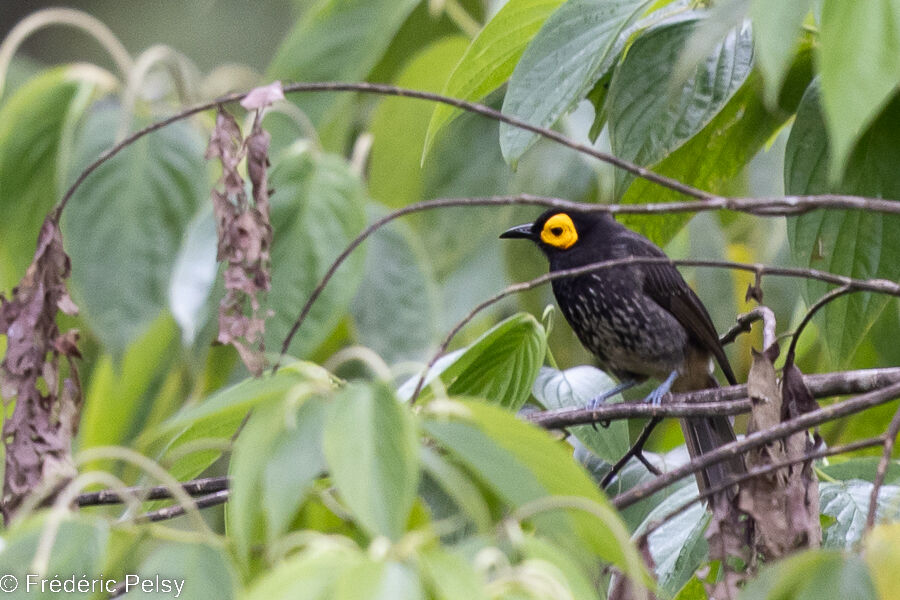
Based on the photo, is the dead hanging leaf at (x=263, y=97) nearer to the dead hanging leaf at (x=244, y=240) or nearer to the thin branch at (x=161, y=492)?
the dead hanging leaf at (x=244, y=240)

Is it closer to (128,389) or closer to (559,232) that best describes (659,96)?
(559,232)

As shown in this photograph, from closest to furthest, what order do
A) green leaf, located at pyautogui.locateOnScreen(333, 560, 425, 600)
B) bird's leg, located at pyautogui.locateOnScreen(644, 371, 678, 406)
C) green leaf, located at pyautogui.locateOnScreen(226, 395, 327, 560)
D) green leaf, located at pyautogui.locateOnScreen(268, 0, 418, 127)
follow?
1. green leaf, located at pyautogui.locateOnScreen(333, 560, 425, 600)
2. green leaf, located at pyautogui.locateOnScreen(226, 395, 327, 560)
3. green leaf, located at pyautogui.locateOnScreen(268, 0, 418, 127)
4. bird's leg, located at pyautogui.locateOnScreen(644, 371, 678, 406)

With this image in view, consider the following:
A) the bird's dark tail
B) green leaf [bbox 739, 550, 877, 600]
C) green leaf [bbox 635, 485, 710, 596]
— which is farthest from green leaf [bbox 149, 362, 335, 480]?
the bird's dark tail

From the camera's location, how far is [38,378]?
160 centimetres

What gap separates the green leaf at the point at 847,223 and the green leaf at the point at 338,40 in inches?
41.0

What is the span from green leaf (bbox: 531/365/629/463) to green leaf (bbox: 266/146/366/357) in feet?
1.59

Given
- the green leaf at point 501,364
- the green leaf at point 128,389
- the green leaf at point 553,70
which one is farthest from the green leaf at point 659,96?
the green leaf at point 128,389

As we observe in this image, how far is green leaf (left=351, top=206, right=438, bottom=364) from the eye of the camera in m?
3.08

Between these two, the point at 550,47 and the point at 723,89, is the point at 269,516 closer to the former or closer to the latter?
the point at 550,47

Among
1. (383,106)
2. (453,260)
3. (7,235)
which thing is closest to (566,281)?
(453,260)

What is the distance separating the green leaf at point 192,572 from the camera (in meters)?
1.03

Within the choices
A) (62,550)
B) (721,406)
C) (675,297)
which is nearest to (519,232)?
(675,297)

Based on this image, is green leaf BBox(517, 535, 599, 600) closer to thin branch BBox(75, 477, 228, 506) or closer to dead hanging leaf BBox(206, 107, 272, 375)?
dead hanging leaf BBox(206, 107, 272, 375)

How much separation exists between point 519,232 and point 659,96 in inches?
53.7
